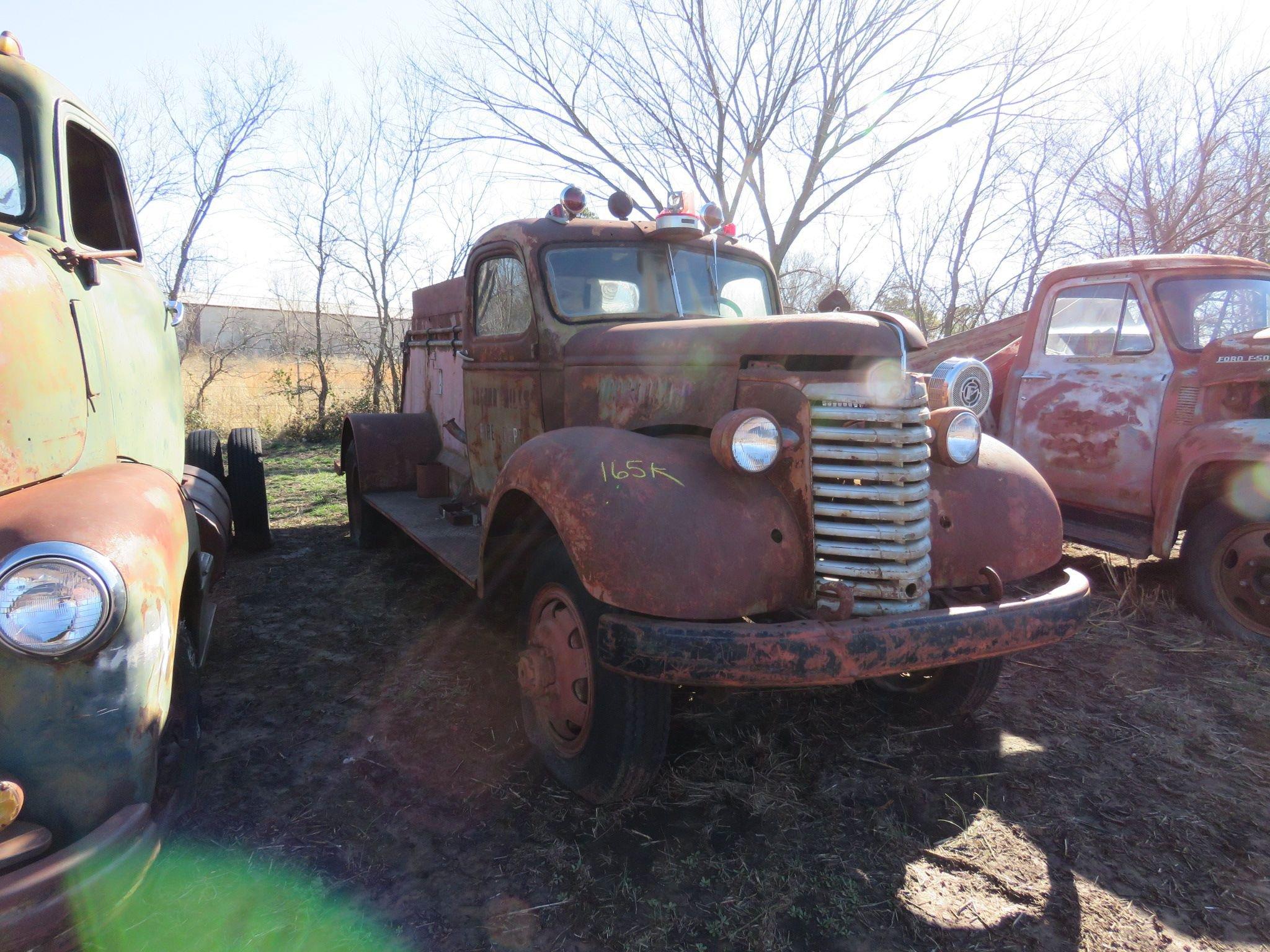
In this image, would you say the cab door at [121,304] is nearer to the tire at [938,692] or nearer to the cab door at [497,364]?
the cab door at [497,364]

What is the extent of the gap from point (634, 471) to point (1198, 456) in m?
3.60

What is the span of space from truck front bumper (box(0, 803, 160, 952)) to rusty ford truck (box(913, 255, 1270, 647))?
3977 mm

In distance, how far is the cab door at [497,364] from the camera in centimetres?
376

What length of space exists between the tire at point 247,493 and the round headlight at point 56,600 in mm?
4134

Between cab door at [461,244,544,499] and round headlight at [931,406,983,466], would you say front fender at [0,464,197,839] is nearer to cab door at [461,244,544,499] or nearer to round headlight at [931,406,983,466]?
cab door at [461,244,544,499]

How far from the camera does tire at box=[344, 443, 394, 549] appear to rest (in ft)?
18.9

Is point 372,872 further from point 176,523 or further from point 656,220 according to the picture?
point 656,220

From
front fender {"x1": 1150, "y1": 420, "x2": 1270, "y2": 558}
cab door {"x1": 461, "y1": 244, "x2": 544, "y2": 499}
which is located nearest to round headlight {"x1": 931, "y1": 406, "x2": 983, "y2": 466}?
cab door {"x1": 461, "y1": 244, "x2": 544, "y2": 499}

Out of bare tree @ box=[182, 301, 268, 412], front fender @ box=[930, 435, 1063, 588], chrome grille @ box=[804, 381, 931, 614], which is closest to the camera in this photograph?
chrome grille @ box=[804, 381, 931, 614]

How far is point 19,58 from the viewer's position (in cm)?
268

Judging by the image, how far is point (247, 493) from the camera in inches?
220

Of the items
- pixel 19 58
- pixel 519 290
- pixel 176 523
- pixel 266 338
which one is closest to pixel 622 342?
pixel 519 290

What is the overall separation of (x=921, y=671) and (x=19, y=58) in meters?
4.14

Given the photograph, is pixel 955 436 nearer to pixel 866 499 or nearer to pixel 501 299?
pixel 866 499
